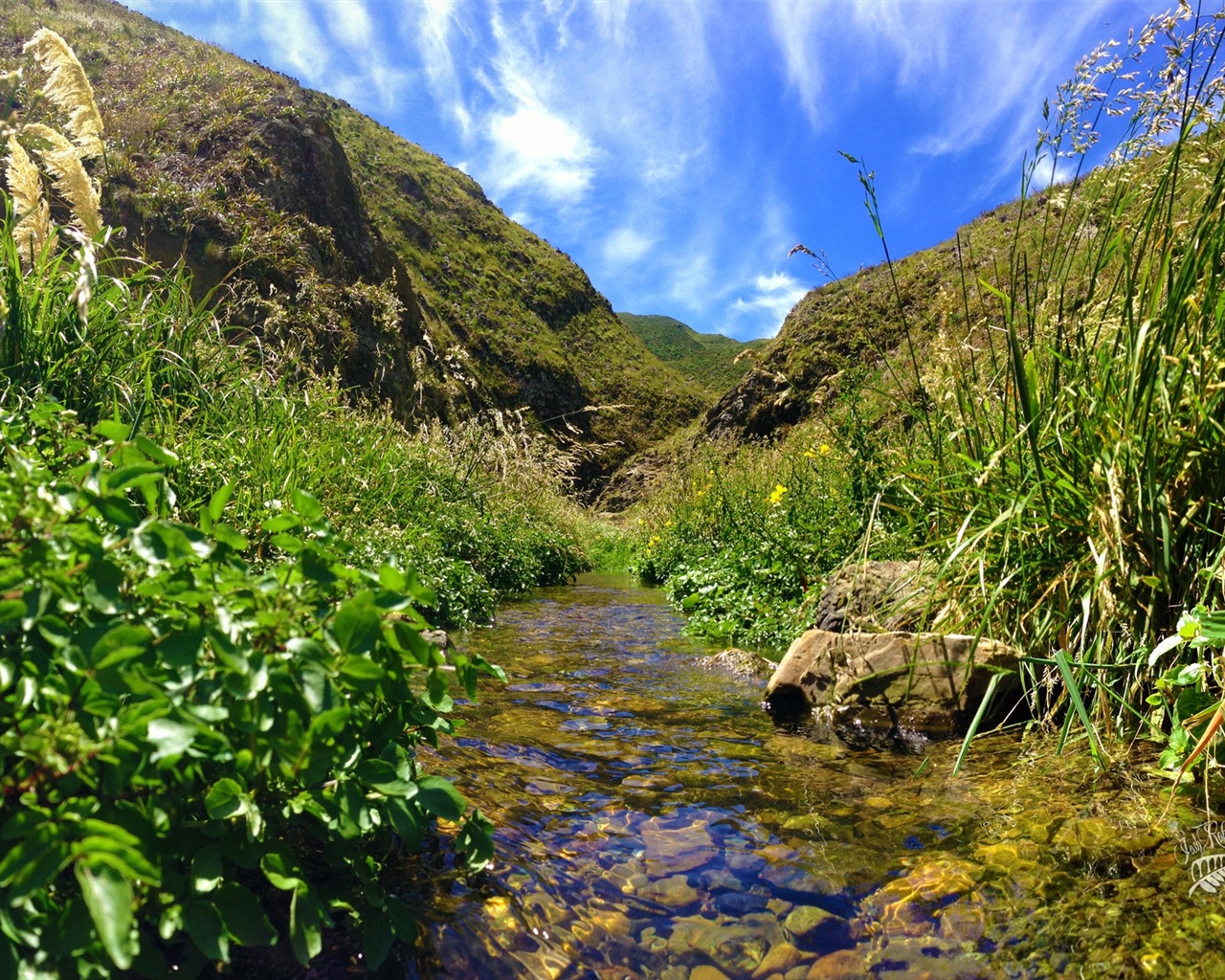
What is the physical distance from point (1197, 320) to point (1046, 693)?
1.44 metres

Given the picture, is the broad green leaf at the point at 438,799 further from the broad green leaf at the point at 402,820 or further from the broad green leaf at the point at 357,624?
the broad green leaf at the point at 357,624

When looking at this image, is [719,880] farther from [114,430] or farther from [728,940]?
[114,430]

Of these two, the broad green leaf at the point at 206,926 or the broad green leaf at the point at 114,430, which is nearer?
the broad green leaf at the point at 206,926

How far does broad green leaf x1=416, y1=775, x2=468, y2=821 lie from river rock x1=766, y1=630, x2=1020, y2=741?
216 cm

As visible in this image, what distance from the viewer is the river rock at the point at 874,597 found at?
355 centimetres

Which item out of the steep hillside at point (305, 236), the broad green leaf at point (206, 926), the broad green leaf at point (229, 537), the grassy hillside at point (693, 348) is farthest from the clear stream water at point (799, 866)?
the grassy hillside at point (693, 348)

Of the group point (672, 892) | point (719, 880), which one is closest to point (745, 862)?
point (719, 880)

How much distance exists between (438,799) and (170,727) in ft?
1.69

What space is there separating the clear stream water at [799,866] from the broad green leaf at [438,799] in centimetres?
41

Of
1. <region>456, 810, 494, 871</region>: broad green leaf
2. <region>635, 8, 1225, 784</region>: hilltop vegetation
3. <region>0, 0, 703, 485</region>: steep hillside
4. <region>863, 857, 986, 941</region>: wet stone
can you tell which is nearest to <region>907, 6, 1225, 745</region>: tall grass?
<region>635, 8, 1225, 784</region>: hilltop vegetation

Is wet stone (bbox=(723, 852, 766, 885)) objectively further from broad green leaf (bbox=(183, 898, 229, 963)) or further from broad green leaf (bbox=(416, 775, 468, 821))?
broad green leaf (bbox=(183, 898, 229, 963))

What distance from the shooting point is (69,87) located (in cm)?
436

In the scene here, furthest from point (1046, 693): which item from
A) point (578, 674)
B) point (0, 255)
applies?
point (0, 255)

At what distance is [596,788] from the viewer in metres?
2.72
